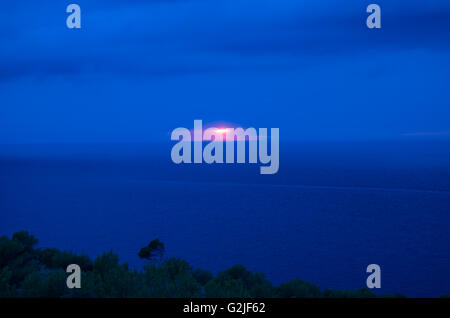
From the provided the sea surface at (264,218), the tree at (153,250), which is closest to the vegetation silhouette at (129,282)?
the tree at (153,250)

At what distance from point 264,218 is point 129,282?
31.3m

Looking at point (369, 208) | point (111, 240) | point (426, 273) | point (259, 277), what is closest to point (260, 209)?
point (369, 208)

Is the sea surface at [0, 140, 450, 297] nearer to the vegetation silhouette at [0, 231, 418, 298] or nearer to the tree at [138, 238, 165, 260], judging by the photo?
the tree at [138, 238, 165, 260]

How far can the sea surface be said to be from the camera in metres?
22.2

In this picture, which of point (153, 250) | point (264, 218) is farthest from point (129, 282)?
point (264, 218)

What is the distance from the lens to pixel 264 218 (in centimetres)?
3519

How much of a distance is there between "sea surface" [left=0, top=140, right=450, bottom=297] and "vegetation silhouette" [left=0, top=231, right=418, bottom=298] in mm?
13857

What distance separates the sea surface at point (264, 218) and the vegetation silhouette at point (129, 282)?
1386cm

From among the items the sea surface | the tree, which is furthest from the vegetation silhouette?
the sea surface

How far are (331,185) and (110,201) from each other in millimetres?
27769

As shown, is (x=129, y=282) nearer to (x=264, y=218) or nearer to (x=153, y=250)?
(x=153, y=250)

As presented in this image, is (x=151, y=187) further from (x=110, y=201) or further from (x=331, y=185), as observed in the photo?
(x=331, y=185)

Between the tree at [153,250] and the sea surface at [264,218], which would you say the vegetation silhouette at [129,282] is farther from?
the sea surface at [264,218]
